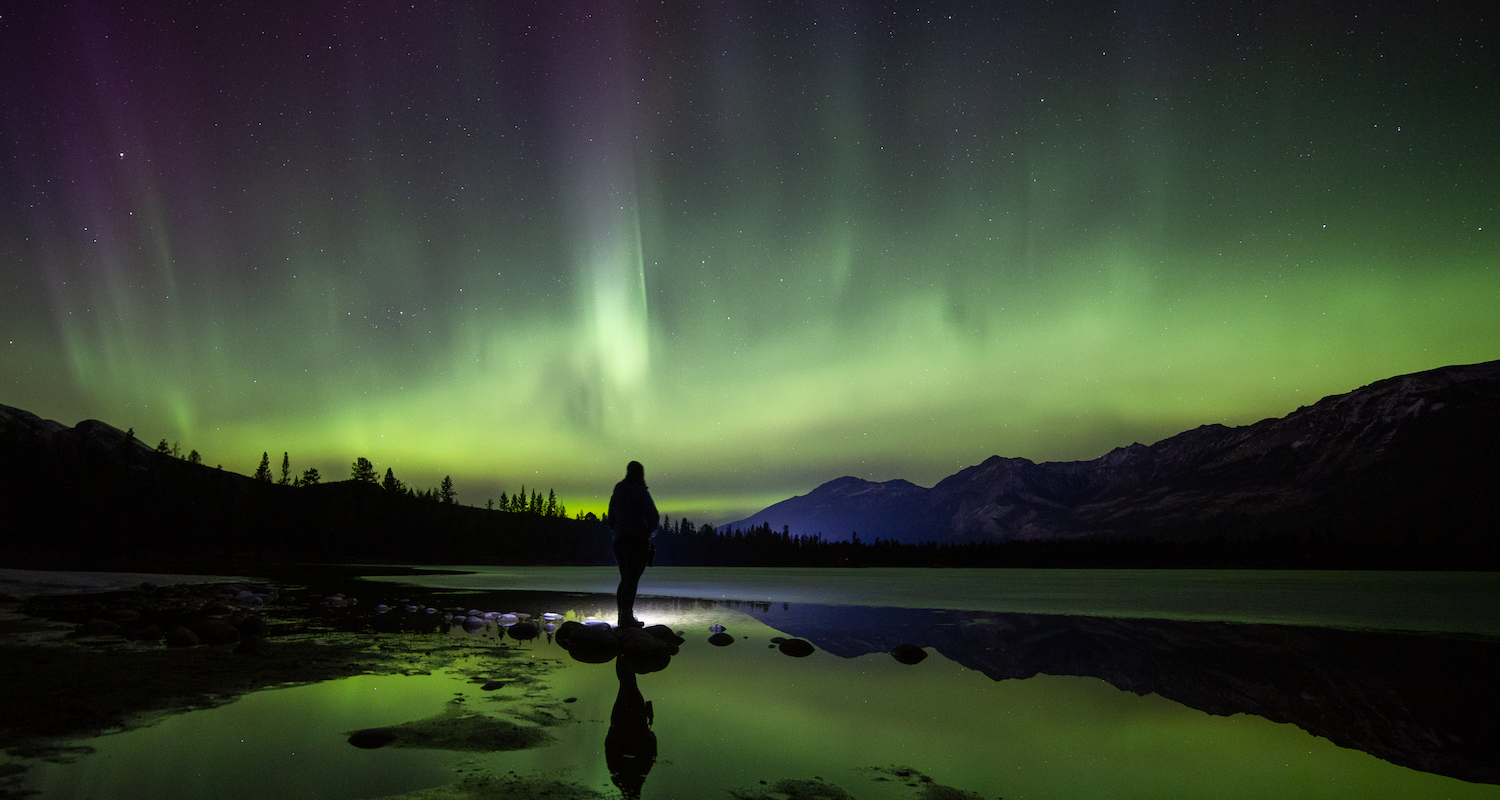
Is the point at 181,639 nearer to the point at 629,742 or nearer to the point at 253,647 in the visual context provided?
the point at 253,647

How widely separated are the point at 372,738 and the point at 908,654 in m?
9.06

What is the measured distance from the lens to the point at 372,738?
6.55m

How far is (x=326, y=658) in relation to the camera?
451 inches

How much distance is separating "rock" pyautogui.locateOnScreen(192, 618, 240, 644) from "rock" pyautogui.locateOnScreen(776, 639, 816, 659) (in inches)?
424

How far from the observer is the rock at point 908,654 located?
1242 centimetres

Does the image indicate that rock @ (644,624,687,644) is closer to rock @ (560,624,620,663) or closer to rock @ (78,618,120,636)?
rock @ (560,624,620,663)

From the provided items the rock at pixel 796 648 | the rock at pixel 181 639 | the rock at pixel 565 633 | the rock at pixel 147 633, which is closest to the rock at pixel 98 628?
the rock at pixel 147 633

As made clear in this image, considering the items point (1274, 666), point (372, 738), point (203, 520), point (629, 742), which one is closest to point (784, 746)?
point (629, 742)

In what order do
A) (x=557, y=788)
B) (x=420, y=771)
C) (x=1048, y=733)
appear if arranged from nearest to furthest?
(x=557, y=788)
(x=420, y=771)
(x=1048, y=733)

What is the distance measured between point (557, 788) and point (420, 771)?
1279 mm

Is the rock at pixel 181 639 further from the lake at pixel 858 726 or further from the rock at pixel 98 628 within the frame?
the lake at pixel 858 726

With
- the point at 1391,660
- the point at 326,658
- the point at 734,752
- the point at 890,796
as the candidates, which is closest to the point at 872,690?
the point at 734,752

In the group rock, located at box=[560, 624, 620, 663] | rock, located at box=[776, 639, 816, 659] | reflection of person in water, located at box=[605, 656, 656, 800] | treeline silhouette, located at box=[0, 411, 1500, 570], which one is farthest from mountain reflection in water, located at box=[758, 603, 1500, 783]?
treeline silhouette, located at box=[0, 411, 1500, 570]

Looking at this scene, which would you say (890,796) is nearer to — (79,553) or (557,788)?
(557,788)
